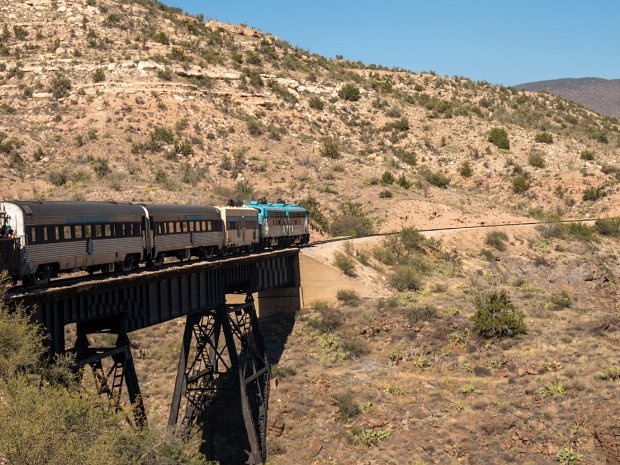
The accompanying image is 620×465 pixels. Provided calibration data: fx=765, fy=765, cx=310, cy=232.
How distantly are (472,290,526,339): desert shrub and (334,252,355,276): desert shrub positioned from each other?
1048 cm

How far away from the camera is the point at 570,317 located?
45.9m

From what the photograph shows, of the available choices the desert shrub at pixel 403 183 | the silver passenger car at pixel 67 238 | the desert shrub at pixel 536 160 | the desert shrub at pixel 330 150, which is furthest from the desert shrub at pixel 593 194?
the silver passenger car at pixel 67 238

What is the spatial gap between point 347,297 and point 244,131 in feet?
134

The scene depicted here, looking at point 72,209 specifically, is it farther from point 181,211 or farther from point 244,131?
point 244,131

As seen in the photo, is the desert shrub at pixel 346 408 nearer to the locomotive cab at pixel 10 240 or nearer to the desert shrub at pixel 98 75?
the locomotive cab at pixel 10 240

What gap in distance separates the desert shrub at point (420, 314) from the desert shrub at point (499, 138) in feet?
183

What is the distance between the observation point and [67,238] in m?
24.6

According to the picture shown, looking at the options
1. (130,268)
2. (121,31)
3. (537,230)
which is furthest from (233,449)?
(121,31)

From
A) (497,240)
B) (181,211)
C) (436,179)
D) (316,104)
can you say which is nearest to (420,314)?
(181,211)

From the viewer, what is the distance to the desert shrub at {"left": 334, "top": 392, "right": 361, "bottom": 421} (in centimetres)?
3659

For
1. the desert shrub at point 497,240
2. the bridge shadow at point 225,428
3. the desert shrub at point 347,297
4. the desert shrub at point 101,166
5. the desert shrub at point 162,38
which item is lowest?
the bridge shadow at point 225,428

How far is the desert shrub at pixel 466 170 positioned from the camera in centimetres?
9419

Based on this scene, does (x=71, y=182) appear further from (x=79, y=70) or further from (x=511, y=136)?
(x=511, y=136)

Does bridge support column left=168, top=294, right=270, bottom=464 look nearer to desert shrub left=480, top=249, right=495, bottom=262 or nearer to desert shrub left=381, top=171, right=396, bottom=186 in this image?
desert shrub left=480, top=249, right=495, bottom=262
